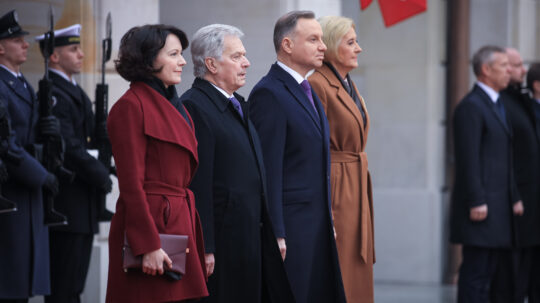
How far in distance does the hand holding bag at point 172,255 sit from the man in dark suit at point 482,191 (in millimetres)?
3599

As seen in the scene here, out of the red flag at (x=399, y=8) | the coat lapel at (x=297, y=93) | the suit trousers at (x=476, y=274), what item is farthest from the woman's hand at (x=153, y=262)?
the suit trousers at (x=476, y=274)

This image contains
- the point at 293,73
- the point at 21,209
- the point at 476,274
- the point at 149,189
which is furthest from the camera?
the point at 476,274

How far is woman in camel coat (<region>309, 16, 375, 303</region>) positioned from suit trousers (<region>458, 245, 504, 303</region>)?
1938 millimetres

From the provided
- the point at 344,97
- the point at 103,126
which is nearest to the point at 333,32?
the point at 344,97

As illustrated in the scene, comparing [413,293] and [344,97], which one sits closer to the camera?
[344,97]

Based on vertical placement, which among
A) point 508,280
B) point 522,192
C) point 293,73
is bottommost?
point 508,280

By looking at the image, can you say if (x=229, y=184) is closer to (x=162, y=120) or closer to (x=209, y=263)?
(x=209, y=263)

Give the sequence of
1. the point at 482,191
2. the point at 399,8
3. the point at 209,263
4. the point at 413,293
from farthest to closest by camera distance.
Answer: the point at 413,293, the point at 482,191, the point at 399,8, the point at 209,263

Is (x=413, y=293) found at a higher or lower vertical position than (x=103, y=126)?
lower

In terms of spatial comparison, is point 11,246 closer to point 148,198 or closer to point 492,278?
point 148,198

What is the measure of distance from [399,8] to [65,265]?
274 cm

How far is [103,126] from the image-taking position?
6.39 meters

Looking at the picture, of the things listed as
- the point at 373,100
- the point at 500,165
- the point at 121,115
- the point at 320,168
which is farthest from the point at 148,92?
the point at 373,100

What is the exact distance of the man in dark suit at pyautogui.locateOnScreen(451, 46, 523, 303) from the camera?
23.5 ft
